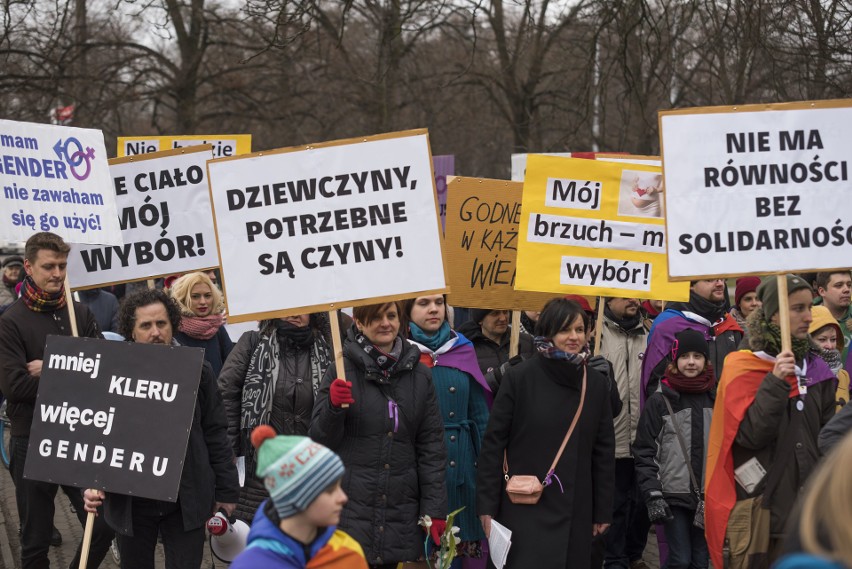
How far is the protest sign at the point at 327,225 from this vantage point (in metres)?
5.21

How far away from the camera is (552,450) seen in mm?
5352

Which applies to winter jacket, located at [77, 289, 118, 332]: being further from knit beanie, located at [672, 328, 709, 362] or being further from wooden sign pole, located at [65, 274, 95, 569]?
knit beanie, located at [672, 328, 709, 362]

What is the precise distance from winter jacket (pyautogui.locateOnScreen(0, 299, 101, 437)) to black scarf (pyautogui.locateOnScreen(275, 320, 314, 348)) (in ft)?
3.78

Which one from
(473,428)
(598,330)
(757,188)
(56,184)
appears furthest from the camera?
(598,330)

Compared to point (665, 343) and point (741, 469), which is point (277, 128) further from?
point (741, 469)

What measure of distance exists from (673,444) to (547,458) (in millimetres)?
1313

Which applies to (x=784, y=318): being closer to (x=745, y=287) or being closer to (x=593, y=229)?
(x=593, y=229)

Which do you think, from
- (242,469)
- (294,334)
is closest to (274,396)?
(294,334)

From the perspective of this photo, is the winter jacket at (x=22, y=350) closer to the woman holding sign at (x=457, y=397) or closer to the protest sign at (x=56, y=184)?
the protest sign at (x=56, y=184)

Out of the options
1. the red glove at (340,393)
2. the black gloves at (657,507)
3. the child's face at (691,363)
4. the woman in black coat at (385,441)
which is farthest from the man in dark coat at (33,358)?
the child's face at (691,363)

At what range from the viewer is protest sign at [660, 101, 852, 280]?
515 centimetres

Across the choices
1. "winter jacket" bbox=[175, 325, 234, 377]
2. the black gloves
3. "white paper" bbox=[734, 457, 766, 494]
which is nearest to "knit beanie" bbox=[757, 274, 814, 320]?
"white paper" bbox=[734, 457, 766, 494]

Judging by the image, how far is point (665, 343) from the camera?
6844mm

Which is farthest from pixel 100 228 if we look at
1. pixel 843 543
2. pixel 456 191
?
pixel 843 543
